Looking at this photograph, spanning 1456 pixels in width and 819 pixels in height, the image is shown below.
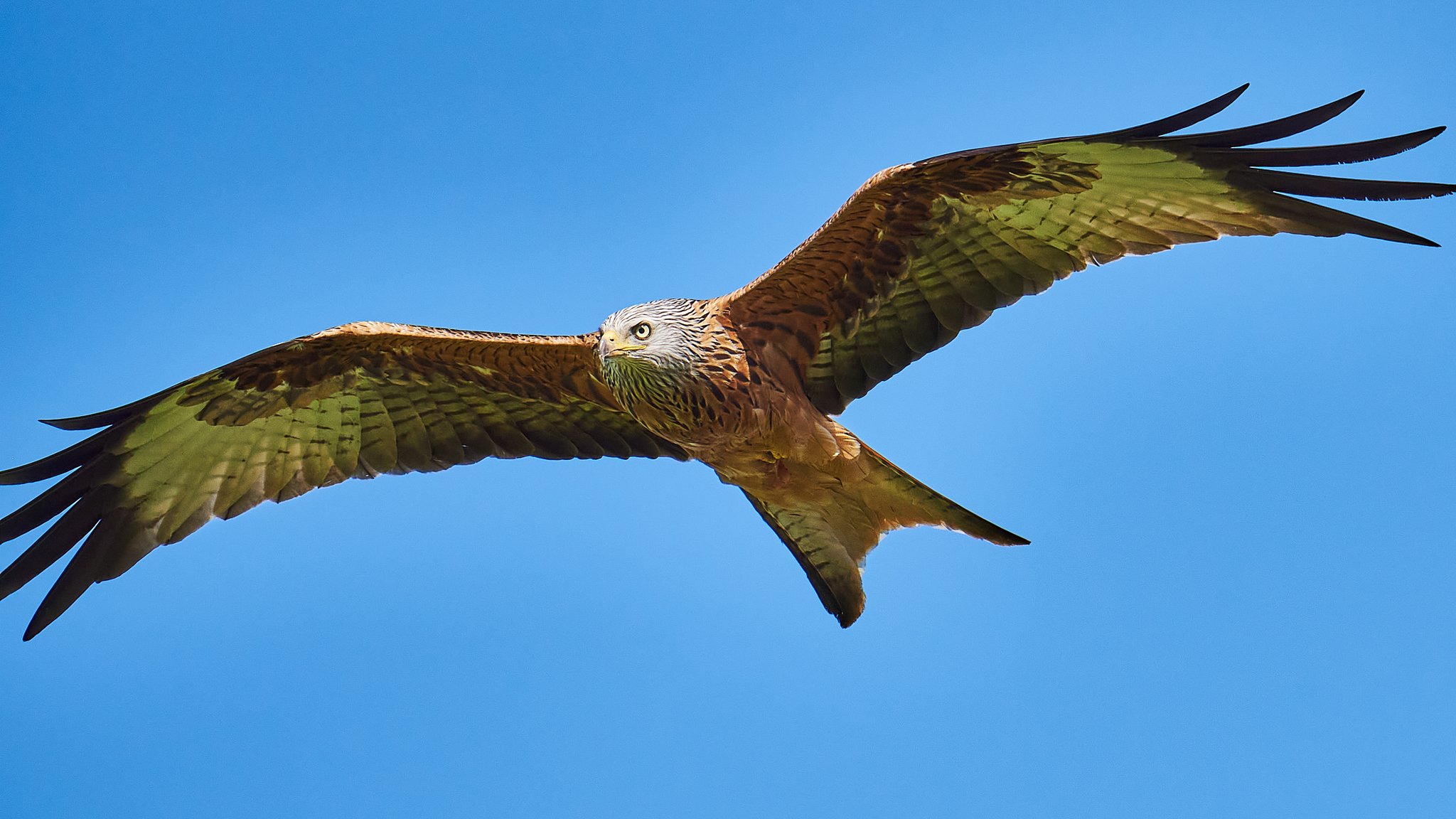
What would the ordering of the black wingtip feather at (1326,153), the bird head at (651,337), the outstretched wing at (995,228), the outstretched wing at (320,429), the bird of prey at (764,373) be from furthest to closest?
the outstretched wing at (320,429) < the bird head at (651,337) < the bird of prey at (764,373) < the outstretched wing at (995,228) < the black wingtip feather at (1326,153)

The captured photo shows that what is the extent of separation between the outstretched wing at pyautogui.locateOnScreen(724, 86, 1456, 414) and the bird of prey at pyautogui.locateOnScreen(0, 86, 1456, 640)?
0.01m

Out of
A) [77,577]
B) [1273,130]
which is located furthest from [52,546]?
[1273,130]

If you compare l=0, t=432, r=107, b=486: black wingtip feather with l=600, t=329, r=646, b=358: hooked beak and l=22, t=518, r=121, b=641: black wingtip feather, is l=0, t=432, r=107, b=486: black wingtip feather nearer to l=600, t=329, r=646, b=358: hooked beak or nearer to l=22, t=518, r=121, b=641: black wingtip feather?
l=22, t=518, r=121, b=641: black wingtip feather

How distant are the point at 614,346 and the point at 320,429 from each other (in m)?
2.18

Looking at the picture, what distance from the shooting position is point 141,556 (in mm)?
7312

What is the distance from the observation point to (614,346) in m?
6.43

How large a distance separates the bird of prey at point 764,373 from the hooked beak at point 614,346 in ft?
0.07

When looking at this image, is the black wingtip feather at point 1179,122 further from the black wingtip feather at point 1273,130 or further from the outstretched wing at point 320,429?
the outstretched wing at point 320,429

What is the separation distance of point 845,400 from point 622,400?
45.4 inches

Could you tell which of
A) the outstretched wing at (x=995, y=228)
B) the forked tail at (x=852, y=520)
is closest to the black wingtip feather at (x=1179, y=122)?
the outstretched wing at (x=995, y=228)

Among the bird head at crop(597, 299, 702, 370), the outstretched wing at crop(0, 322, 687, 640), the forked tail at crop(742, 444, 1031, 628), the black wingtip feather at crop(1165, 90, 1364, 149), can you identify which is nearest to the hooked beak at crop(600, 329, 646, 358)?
the bird head at crop(597, 299, 702, 370)

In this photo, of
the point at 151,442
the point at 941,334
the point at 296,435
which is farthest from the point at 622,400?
the point at 151,442

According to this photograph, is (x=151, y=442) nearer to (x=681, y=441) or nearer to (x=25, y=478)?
(x=25, y=478)

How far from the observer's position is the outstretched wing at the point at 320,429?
7211mm
